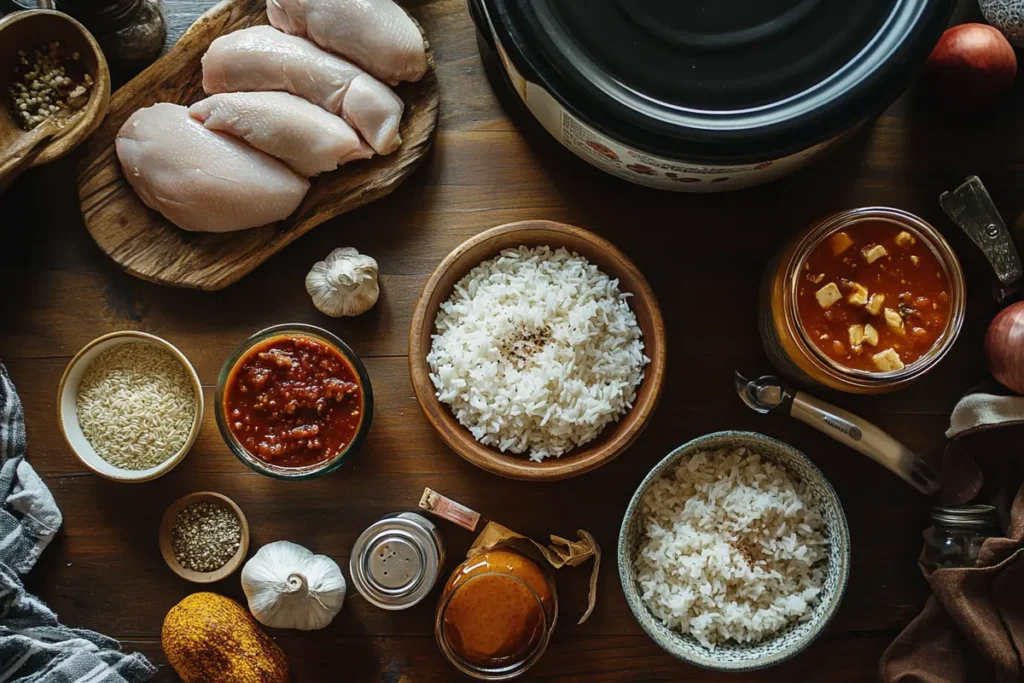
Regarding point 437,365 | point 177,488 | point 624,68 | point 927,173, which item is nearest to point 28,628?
point 177,488

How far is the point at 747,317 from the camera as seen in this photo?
6.17 feet

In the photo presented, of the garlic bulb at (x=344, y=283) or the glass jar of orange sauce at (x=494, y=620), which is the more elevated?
the garlic bulb at (x=344, y=283)

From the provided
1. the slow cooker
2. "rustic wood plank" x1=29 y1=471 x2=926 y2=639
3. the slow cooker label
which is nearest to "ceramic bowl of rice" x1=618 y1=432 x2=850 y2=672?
"rustic wood plank" x1=29 y1=471 x2=926 y2=639

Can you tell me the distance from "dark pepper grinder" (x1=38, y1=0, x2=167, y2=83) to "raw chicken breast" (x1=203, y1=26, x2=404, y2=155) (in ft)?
0.55

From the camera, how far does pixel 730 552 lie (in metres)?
1.74

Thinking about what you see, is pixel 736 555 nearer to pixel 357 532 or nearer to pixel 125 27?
pixel 357 532

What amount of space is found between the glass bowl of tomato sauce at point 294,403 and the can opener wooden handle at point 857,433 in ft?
2.66

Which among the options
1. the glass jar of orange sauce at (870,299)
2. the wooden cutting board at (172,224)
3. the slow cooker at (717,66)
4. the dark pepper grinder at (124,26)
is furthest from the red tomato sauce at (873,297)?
the dark pepper grinder at (124,26)

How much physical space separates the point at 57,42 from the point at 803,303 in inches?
61.9

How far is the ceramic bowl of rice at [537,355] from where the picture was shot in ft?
5.65

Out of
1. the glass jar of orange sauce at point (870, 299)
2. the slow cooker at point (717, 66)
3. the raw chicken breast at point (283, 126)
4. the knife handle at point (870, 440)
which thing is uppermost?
the slow cooker at point (717, 66)

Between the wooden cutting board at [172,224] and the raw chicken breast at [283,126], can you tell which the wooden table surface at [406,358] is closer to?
the wooden cutting board at [172,224]

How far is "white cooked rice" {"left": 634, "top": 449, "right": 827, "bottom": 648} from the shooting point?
1734mm

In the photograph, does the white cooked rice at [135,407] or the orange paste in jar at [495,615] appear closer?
the orange paste in jar at [495,615]
